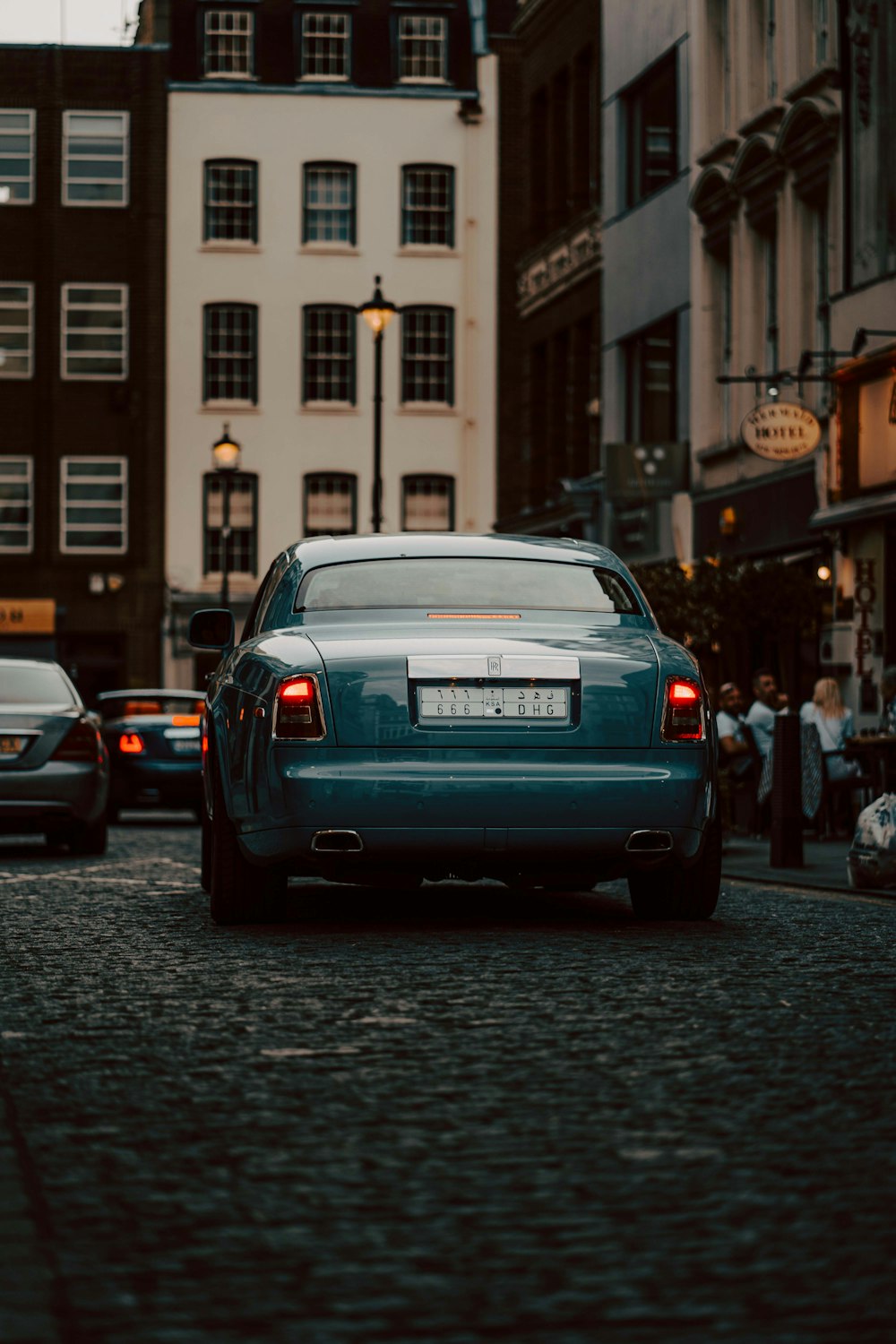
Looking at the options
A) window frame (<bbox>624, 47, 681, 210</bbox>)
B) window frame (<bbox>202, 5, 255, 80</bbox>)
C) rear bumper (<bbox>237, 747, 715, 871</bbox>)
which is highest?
window frame (<bbox>202, 5, 255, 80</bbox>)

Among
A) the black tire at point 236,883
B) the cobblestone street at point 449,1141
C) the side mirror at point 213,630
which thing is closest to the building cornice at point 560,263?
the side mirror at point 213,630

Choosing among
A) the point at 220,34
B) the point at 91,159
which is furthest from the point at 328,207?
the point at 91,159

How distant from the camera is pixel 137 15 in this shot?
54.8 meters

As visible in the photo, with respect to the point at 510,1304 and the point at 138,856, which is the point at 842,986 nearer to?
the point at 510,1304

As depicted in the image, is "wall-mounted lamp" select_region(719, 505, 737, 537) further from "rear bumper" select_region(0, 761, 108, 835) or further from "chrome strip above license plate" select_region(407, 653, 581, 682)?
"chrome strip above license plate" select_region(407, 653, 581, 682)

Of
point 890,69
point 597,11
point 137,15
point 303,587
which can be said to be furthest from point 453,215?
point 303,587

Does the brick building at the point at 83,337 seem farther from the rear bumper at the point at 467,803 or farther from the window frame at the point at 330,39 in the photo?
the rear bumper at the point at 467,803

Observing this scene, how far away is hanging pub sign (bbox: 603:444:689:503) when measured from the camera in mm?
31266

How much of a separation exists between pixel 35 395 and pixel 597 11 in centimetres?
1896

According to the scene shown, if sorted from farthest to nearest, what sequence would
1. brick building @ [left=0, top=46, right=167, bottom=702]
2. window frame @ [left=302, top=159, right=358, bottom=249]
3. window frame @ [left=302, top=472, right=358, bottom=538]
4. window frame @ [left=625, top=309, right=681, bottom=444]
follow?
window frame @ [left=302, top=472, right=358, bottom=538], window frame @ [left=302, top=159, right=358, bottom=249], brick building @ [left=0, top=46, right=167, bottom=702], window frame @ [left=625, top=309, right=681, bottom=444]

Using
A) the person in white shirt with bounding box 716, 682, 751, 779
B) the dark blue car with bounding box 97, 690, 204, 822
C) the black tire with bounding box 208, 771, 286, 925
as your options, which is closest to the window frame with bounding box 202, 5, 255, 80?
the dark blue car with bounding box 97, 690, 204, 822

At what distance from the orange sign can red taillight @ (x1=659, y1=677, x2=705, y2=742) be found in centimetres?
4199

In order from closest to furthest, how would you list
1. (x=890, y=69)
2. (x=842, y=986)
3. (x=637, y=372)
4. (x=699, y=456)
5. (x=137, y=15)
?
(x=842, y=986) < (x=890, y=69) < (x=699, y=456) < (x=637, y=372) < (x=137, y=15)

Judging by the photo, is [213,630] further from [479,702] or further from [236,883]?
[479,702]
